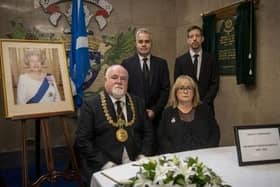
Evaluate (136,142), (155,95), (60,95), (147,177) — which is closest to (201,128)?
(136,142)

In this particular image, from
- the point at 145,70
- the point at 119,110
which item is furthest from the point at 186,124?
the point at 145,70

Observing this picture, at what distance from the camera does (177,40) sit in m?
5.00

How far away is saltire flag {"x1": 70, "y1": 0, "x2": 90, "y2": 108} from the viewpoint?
147 inches

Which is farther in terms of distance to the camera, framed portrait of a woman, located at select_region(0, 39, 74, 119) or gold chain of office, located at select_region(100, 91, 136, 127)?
framed portrait of a woman, located at select_region(0, 39, 74, 119)

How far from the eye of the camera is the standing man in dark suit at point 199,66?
3457 millimetres

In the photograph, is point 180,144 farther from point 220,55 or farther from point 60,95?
point 220,55

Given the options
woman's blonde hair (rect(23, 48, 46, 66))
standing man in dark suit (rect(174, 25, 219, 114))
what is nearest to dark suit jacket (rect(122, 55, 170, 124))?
standing man in dark suit (rect(174, 25, 219, 114))

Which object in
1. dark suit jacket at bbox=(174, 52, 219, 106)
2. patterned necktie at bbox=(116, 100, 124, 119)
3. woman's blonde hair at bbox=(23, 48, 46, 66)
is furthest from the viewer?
dark suit jacket at bbox=(174, 52, 219, 106)

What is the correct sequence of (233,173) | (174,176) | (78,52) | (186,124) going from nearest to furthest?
1. (174,176)
2. (233,173)
3. (186,124)
4. (78,52)

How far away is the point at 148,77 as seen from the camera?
3.26m

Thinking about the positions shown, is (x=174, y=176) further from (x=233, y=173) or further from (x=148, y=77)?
(x=148, y=77)

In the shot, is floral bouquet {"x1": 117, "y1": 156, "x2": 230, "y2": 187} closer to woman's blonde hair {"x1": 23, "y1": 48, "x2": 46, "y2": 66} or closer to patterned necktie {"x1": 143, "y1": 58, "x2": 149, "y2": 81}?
woman's blonde hair {"x1": 23, "y1": 48, "x2": 46, "y2": 66}

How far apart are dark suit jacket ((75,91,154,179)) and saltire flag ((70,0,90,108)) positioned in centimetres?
137

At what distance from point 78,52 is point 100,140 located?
167 centimetres
